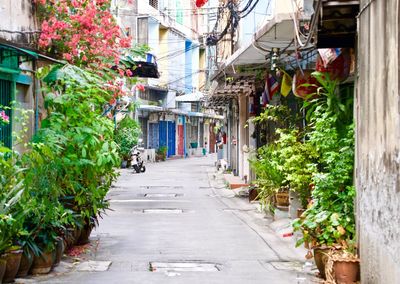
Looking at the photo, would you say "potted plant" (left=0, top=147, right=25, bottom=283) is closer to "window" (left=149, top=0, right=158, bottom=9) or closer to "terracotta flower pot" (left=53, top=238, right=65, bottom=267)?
"terracotta flower pot" (left=53, top=238, right=65, bottom=267)

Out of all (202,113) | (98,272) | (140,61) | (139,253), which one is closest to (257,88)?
(140,61)

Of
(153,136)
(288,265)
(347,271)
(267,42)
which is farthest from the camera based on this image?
(153,136)

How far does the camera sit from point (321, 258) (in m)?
8.77

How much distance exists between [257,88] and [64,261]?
11780 mm

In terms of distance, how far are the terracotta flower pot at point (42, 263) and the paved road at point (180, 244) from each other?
27 cm

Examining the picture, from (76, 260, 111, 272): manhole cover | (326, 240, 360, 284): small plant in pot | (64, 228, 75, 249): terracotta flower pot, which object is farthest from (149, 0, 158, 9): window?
(326, 240, 360, 284): small plant in pot

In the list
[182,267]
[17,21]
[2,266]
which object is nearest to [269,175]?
[182,267]

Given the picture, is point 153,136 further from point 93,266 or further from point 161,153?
point 93,266

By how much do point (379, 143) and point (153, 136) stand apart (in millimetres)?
40493

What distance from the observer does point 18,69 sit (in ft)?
43.5

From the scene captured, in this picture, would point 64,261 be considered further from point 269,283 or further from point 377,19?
point 377,19

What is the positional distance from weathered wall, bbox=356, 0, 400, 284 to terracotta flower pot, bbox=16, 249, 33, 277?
13.1 ft

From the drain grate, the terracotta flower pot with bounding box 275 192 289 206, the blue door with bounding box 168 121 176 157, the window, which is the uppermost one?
the window

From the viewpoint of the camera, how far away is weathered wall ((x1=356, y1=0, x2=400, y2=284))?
20.1 feet
